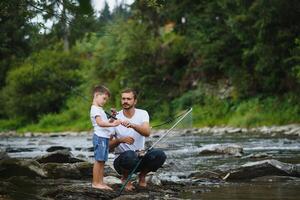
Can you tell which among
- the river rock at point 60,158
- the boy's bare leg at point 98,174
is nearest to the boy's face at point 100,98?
the boy's bare leg at point 98,174

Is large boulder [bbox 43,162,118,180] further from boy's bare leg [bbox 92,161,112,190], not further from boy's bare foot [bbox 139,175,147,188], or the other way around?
boy's bare leg [bbox 92,161,112,190]

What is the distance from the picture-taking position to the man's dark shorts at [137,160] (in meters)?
6.95

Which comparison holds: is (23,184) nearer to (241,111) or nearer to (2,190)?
(2,190)

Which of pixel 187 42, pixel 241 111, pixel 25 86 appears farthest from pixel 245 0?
pixel 25 86

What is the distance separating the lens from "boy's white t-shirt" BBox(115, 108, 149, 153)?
692 cm

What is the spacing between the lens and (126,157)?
22.8ft

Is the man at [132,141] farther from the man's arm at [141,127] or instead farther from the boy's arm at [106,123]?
the boy's arm at [106,123]

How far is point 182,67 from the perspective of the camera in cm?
3900

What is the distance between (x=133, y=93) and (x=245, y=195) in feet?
5.75

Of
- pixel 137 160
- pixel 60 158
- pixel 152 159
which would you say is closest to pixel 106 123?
pixel 137 160

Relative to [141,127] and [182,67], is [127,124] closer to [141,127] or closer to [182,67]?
[141,127]

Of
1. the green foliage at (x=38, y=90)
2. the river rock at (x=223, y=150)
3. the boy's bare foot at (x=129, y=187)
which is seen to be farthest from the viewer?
the green foliage at (x=38, y=90)

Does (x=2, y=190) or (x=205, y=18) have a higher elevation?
(x=205, y=18)

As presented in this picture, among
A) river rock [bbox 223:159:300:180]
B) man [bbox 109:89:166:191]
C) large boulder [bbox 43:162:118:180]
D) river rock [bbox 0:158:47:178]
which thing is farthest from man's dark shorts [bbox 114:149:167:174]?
river rock [bbox 0:158:47:178]
